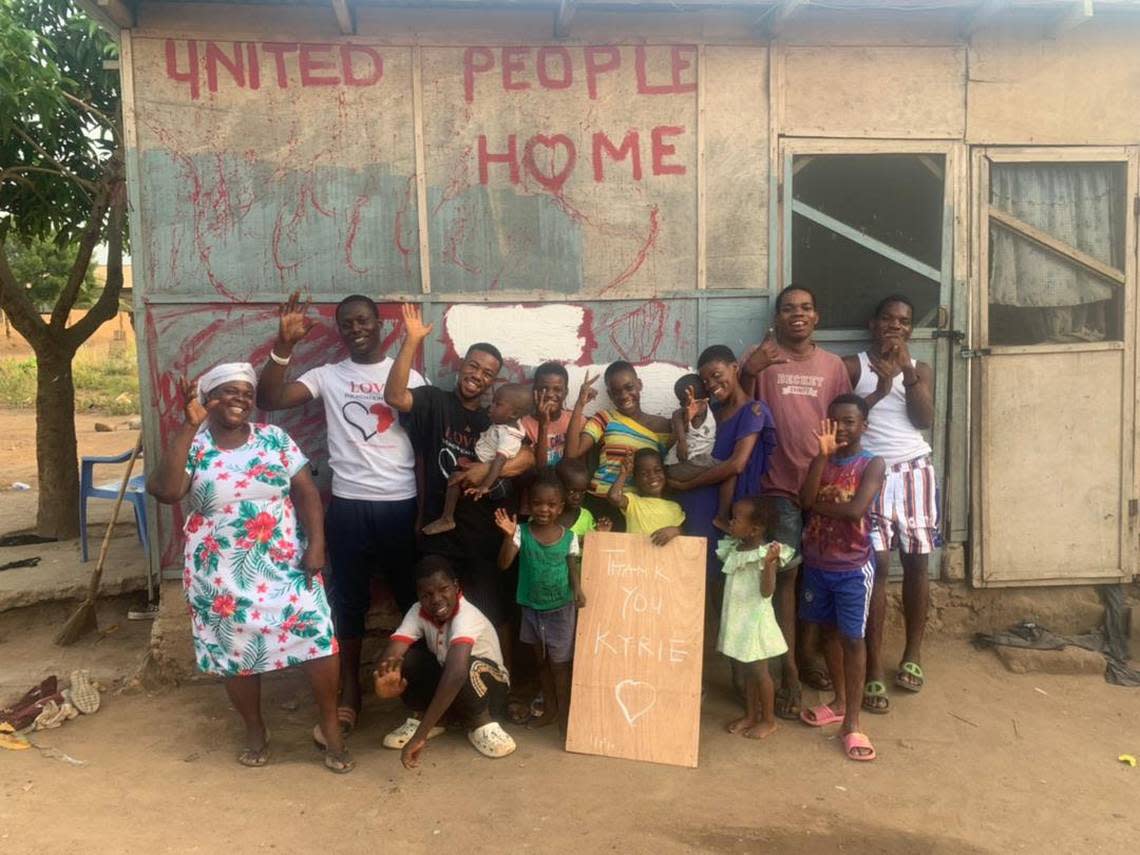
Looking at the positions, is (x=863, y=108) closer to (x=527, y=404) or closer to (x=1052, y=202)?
(x=1052, y=202)

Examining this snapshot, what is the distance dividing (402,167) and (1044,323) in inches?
138

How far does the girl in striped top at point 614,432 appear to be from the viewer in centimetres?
394

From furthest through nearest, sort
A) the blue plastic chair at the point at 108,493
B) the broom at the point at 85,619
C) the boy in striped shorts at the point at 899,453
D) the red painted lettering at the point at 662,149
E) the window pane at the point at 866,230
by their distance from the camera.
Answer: the blue plastic chair at the point at 108,493 < the broom at the point at 85,619 < the window pane at the point at 866,230 < the red painted lettering at the point at 662,149 < the boy in striped shorts at the point at 899,453

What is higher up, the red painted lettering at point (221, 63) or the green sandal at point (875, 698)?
the red painted lettering at point (221, 63)

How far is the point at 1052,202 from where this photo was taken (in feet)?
15.0

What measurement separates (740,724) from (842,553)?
883 mm

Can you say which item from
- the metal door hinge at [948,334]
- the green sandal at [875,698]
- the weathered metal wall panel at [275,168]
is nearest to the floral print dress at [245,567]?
the weathered metal wall panel at [275,168]

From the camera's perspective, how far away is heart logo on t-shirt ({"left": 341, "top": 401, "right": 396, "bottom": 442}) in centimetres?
386

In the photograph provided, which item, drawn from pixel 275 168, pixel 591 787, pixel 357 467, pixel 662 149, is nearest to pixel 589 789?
pixel 591 787

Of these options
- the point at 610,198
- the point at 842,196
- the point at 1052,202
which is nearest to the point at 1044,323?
the point at 1052,202

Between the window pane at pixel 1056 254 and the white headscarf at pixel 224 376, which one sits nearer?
the white headscarf at pixel 224 376

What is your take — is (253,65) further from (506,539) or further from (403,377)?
(506,539)

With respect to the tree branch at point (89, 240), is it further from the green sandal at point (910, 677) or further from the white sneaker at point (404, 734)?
Result: the green sandal at point (910, 677)

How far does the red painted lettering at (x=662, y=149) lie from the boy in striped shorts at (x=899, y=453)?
1.26 m
